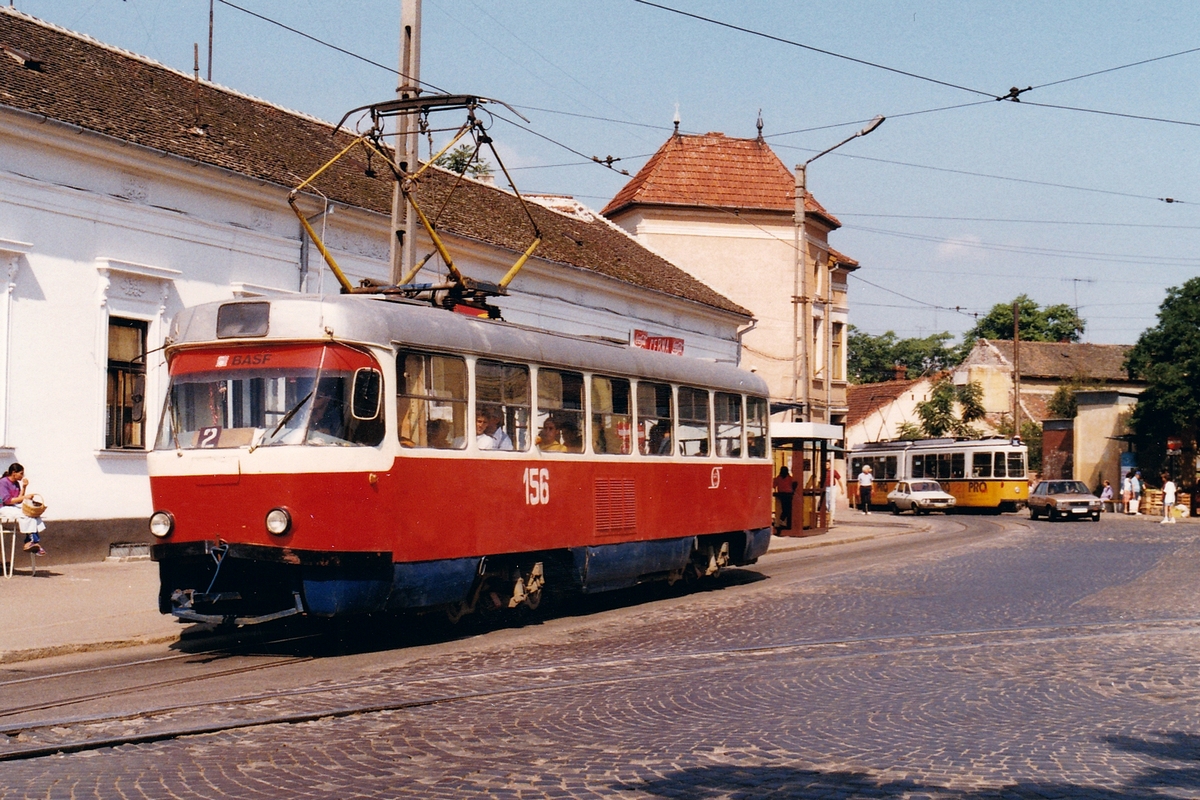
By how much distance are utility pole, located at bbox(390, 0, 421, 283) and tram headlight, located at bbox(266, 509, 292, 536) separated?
22.1ft

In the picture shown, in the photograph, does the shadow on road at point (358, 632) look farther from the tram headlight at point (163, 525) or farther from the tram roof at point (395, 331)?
the tram roof at point (395, 331)

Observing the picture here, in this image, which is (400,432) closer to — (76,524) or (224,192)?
(76,524)

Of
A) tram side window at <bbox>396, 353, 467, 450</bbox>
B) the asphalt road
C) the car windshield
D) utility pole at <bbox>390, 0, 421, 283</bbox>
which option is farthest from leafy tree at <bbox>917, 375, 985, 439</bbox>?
tram side window at <bbox>396, 353, 467, 450</bbox>

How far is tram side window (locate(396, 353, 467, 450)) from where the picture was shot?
12023mm

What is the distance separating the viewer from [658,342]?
121 feet

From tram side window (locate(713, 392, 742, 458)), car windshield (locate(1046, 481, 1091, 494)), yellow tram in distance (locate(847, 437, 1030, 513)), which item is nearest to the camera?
tram side window (locate(713, 392, 742, 458))

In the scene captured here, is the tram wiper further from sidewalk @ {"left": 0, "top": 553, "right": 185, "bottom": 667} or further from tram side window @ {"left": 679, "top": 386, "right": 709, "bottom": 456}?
tram side window @ {"left": 679, "top": 386, "right": 709, "bottom": 456}

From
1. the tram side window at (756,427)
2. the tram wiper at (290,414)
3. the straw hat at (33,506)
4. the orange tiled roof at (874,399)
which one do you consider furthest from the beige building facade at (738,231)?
the orange tiled roof at (874,399)

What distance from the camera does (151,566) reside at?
1916 cm

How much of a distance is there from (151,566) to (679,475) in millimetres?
7796

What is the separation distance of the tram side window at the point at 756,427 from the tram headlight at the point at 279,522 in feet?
30.3

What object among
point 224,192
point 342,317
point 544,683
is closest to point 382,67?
point 224,192

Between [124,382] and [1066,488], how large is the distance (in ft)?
116

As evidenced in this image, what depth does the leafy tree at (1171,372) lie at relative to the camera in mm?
54531
